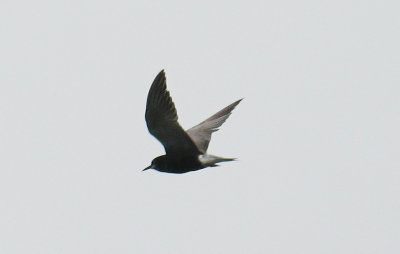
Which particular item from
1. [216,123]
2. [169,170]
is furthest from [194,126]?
[169,170]

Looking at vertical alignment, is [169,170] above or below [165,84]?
below

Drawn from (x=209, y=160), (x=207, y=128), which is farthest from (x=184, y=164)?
(x=207, y=128)

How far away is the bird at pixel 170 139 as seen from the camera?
21266 mm

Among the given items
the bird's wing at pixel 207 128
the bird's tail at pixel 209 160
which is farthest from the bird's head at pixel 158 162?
the bird's wing at pixel 207 128

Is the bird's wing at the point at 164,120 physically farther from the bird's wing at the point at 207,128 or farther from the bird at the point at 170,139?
the bird's wing at the point at 207,128

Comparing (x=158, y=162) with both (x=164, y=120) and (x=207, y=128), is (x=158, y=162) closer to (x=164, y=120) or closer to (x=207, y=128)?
(x=164, y=120)

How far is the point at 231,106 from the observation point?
24797mm

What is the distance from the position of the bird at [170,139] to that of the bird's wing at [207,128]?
8cm

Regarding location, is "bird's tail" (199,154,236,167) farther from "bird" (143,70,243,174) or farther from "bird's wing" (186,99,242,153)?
"bird's wing" (186,99,242,153)

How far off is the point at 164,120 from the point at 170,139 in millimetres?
559

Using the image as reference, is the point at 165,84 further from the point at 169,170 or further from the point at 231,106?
the point at 231,106

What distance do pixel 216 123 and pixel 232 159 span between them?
9.27ft

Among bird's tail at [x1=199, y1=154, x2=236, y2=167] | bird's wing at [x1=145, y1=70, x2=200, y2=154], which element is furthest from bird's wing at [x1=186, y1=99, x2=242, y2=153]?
bird's wing at [x1=145, y1=70, x2=200, y2=154]

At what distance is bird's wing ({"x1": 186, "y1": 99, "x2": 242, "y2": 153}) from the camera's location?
2355cm
